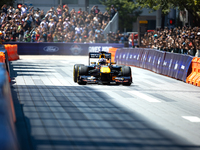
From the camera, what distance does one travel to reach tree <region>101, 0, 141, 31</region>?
222 ft

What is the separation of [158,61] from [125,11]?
48848 mm

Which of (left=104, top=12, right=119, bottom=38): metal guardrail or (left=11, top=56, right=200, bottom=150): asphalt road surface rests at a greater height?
(left=104, top=12, right=119, bottom=38): metal guardrail

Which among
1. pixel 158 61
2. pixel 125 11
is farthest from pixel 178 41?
pixel 125 11

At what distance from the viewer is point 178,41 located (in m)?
29.2

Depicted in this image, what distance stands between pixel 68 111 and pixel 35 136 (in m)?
2.69

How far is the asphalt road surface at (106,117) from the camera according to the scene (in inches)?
264

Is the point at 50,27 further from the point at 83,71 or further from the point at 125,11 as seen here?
the point at 125,11

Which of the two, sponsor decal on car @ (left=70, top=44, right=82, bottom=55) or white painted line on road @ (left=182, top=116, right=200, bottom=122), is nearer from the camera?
white painted line on road @ (left=182, top=116, right=200, bottom=122)

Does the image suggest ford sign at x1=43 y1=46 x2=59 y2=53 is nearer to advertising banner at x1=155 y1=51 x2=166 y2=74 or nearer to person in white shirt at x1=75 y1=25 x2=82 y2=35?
person in white shirt at x1=75 y1=25 x2=82 y2=35

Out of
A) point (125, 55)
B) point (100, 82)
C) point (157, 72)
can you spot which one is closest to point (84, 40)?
point (125, 55)

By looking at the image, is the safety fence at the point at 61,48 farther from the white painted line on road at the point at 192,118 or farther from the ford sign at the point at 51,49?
the white painted line on road at the point at 192,118

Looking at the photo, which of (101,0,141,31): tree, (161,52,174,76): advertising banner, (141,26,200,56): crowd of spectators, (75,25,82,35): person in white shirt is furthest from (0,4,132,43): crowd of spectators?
(101,0,141,31): tree

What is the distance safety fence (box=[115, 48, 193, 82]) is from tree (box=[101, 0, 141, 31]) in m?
39.1

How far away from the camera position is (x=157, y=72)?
21484 millimetres
